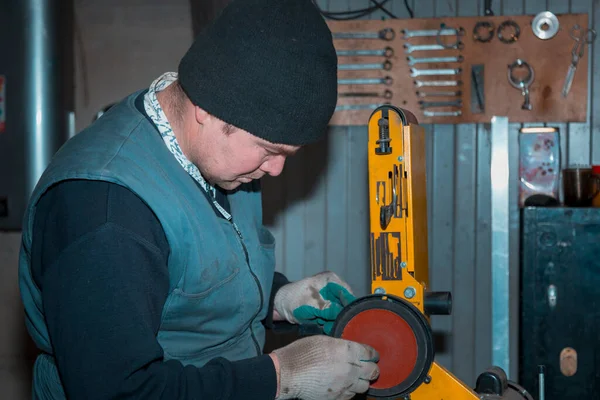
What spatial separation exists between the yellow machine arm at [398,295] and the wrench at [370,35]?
1.45 meters

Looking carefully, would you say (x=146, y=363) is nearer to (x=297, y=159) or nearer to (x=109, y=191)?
(x=109, y=191)

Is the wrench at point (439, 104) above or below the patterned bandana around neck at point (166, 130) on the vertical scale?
above

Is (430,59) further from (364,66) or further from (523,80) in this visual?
(523,80)

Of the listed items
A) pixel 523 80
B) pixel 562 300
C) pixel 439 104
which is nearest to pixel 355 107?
pixel 439 104

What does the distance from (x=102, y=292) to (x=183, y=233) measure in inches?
7.4

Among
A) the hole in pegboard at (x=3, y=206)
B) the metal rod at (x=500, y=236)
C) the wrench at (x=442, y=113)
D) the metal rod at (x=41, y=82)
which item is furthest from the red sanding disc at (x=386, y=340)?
the wrench at (x=442, y=113)

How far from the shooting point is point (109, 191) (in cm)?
96

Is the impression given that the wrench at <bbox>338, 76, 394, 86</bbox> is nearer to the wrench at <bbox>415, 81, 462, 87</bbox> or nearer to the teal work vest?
the wrench at <bbox>415, 81, 462, 87</bbox>

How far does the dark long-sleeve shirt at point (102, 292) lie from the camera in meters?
0.90

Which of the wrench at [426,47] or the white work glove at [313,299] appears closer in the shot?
the white work glove at [313,299]

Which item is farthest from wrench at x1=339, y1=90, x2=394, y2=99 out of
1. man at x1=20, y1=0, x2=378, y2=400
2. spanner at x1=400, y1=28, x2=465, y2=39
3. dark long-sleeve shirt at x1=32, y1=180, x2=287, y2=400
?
dark long-sleeve shirt at x1=32, y1=180, x2=287, y2=400

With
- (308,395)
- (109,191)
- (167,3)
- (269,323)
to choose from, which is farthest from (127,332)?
(167,3)

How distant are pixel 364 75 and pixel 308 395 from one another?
1.86m

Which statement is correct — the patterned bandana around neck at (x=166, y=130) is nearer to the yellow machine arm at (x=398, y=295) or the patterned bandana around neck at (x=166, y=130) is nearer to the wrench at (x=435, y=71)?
the yellow machine arm at (x=398, y=295)
